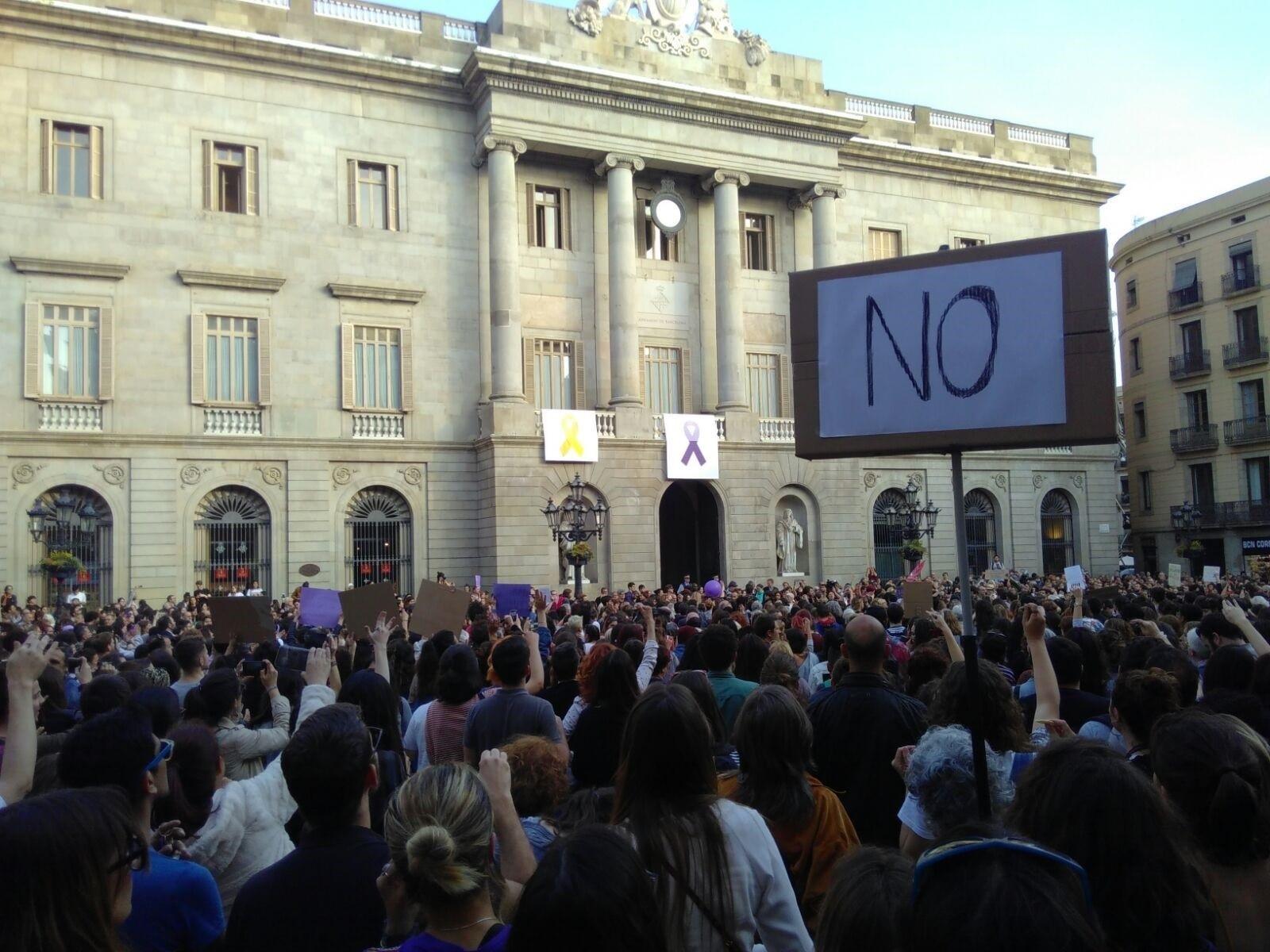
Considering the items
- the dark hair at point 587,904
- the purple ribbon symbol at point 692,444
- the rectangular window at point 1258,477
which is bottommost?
the dark hair at point 587,904

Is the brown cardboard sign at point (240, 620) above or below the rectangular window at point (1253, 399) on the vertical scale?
below

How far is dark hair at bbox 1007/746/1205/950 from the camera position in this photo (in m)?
2.29

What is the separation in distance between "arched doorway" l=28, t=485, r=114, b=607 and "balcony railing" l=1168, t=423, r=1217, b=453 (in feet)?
129

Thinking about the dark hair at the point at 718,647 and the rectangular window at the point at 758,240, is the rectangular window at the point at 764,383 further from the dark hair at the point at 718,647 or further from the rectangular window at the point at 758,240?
the dark hair at the point at 718,647

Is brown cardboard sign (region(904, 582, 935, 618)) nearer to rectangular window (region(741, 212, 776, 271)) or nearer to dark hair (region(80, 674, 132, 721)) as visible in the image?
dark hair (region(80, 674, 132, 721))

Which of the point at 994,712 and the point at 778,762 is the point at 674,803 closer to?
the point at 778,762

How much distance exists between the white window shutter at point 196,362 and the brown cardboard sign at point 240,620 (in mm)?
17145

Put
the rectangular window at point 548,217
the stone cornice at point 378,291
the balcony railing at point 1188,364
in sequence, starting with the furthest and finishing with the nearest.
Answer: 1. the balcony railing at point 1188,364
2. the rectangular window at point 548,217
3. the stone cornice at point 378,291

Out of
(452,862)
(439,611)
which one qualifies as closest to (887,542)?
(439,611)

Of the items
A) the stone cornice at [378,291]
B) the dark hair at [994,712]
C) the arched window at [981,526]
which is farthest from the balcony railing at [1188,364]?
the dark hair at [994,712]

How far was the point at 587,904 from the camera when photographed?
214 centimetres

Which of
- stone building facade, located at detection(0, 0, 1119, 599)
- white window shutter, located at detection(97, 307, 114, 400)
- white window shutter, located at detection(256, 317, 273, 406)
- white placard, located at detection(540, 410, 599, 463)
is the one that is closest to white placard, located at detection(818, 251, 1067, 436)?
stone building facade, located at detection(0, 0, 1119, 599)

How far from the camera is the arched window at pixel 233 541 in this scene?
25828 mm

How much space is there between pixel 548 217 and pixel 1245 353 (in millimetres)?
28006
